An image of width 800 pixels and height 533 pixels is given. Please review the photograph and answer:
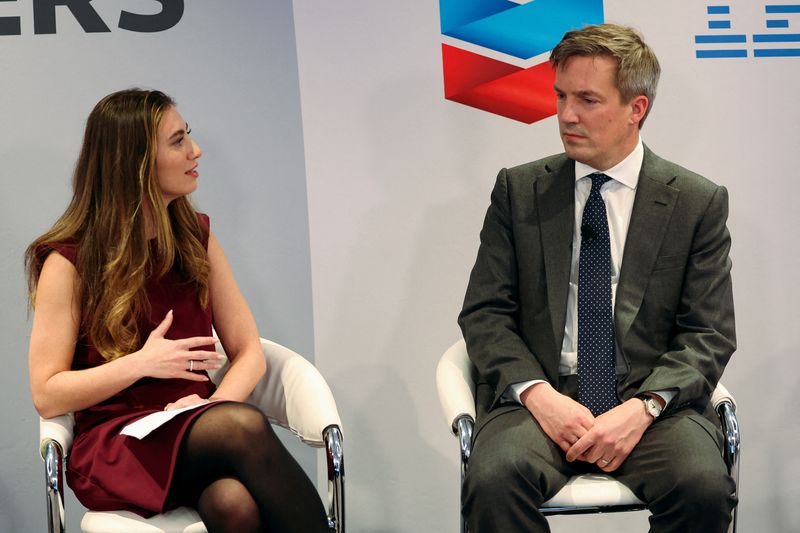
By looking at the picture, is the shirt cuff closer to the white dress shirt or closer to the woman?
the white dress shirt

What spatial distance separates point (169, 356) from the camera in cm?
280

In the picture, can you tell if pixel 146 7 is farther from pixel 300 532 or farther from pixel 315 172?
pixel 300 532

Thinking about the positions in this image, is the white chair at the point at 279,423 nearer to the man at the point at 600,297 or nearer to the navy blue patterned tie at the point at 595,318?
the man at the point at 600,297

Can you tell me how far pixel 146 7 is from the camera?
371 centimetres

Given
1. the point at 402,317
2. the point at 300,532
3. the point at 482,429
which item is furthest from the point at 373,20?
the point at 300,532

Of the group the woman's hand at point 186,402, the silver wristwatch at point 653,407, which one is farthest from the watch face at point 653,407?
the woman's hand at point 186,402

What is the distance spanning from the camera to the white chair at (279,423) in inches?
103

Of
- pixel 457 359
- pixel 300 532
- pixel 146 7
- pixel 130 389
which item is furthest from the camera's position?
pixel 146 7

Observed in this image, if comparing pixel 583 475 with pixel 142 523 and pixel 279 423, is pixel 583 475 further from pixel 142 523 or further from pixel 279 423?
pixel 142 523

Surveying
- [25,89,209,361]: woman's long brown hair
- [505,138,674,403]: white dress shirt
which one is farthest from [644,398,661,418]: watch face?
[25,89,209,361]: woman's long brown hair

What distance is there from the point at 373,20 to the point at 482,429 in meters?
1.65

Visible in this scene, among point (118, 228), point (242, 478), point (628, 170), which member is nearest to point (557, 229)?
point (628, 170)

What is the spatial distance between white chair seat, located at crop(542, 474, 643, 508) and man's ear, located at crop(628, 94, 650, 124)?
3.47 ft

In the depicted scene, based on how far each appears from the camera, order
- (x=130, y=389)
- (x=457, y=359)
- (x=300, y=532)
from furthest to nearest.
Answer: (x=457, y=359) < (x=130, y=389) < (x=300, y=532)
